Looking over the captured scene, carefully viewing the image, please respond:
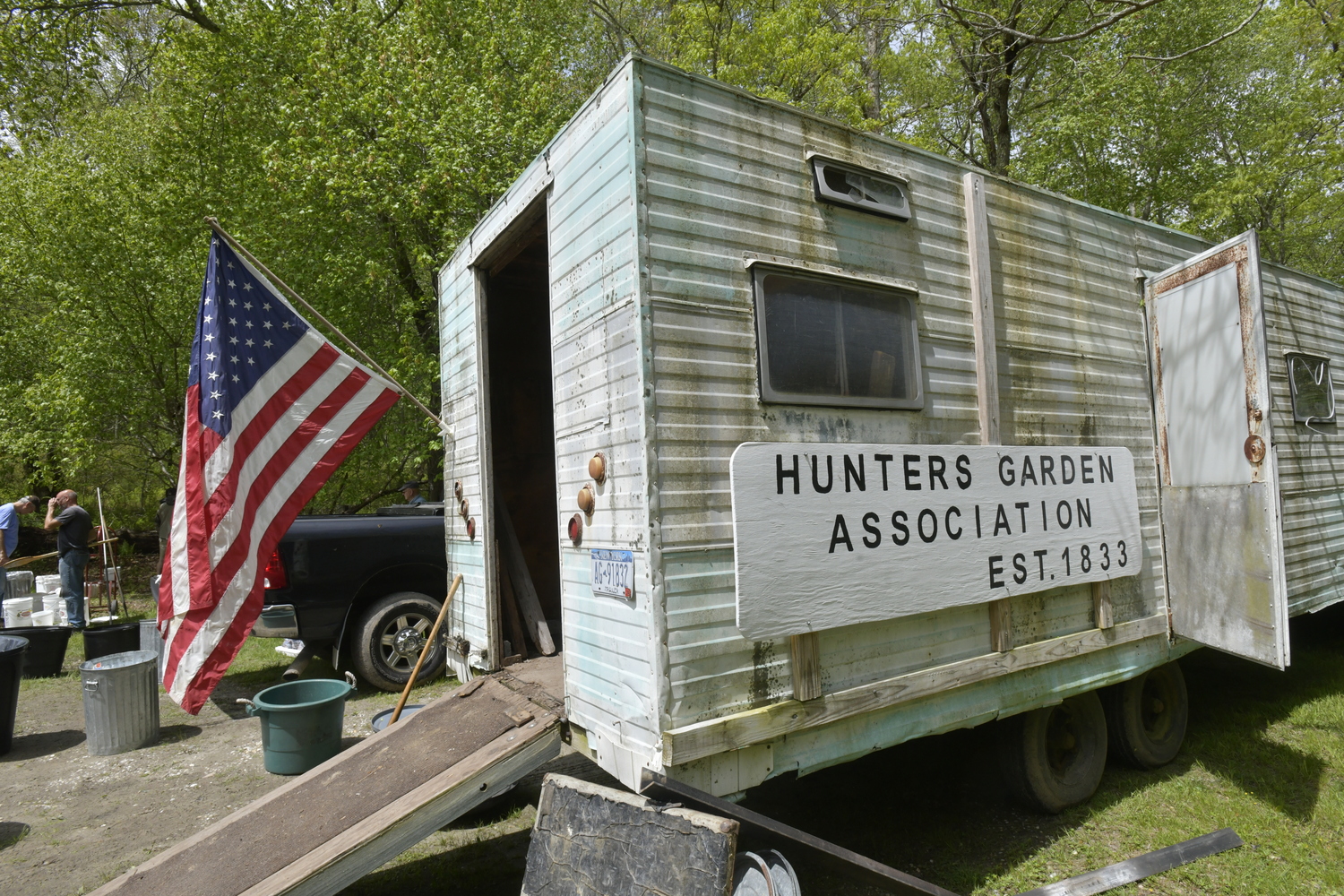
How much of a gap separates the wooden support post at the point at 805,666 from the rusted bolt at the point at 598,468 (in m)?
1.03

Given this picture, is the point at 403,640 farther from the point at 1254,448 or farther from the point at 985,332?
the point at 1254,448

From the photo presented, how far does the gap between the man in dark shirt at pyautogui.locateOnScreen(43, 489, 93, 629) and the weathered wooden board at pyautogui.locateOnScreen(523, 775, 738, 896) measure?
9.69 m

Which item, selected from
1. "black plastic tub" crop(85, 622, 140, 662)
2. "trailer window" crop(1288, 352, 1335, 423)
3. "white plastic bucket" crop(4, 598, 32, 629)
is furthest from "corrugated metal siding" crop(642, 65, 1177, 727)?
"white plastic bucket" crop(4, 598, 32, 629)

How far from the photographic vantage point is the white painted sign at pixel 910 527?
10.4ft

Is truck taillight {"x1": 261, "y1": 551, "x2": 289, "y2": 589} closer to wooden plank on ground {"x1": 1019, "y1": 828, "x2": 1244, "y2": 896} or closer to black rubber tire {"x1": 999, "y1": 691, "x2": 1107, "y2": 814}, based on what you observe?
black rubber tire {"x1": 999, "y1": 691, "x2": 1107, "y2": 814}

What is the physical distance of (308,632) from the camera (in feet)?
22.8

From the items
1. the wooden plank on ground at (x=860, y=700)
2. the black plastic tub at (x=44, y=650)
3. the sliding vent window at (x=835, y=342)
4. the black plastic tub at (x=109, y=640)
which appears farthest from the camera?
the black plastic tub at (x=44, y=650)

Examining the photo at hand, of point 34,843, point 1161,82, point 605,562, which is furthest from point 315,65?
point 1161,82

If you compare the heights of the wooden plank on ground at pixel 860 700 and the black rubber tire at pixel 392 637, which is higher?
the wooden plank on ground at pixel 860 700

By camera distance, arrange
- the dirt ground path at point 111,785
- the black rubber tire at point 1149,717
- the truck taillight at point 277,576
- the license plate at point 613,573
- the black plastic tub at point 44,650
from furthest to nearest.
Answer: the black plastic tub at point 44,650
the truck taillight at point 277,576
the black rubber tire at point 1149,717
the dirt ground path at point 111,785
the license plate at point 613,573

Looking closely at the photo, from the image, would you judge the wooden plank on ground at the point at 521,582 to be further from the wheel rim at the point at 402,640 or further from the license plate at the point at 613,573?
the wheel rim at the point at 402,640

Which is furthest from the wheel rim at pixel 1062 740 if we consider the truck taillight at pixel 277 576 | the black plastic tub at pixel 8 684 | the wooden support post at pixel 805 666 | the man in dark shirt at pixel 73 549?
the man in dark shirt at pixel 73 549

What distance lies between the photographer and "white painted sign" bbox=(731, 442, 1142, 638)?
3168 millimetres

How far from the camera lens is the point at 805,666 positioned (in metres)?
3.26
